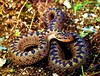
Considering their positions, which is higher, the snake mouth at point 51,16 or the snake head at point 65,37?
the snake mouth at point 51,16

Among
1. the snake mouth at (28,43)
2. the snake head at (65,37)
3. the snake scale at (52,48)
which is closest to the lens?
the snake scale at (52,48)

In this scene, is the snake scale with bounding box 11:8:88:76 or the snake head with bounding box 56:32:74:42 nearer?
the snake scale with bounding box 11:8:88:76

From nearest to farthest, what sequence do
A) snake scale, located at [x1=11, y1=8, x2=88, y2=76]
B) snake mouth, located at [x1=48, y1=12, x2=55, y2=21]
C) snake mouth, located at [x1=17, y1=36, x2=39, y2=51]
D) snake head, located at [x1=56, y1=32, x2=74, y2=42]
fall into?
snake scale, located at [x1=11, y1=8, x2=88, y2=76]
snake head, located at [x1=56, y1=32, x2=74, y2=42]
snake mouth, located at [x1=17, y1=36, x2=39, y2=51]
snake mouth, located at [x1=48, y1=12, x2=55, y2=21]

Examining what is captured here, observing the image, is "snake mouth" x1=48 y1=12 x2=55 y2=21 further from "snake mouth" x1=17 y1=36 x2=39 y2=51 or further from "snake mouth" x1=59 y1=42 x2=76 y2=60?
"snake mouth" x1=59 y1=42 x2=76 y2=60

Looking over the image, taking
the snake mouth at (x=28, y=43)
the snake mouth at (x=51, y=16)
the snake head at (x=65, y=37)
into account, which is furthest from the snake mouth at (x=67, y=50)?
the snake mouth at (x=51, y=16)

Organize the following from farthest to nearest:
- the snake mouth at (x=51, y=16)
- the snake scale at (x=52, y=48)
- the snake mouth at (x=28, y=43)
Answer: the snake mouth at (x=51, y=16)
the snake mouth at (x=28, y=43)
the snake scale at (x=52, y=48)

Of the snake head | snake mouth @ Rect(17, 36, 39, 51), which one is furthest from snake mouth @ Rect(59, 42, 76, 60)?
snake mouth @ Rect(17, 36, 39, 51)

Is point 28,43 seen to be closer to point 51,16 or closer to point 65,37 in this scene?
point 65,37

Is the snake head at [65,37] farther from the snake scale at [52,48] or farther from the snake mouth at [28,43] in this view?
the snake mouth at [28,43]

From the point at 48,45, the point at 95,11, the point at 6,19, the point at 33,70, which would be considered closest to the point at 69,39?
the point at 48,45

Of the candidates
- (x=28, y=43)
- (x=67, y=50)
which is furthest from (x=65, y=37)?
(x=28, y=43)
